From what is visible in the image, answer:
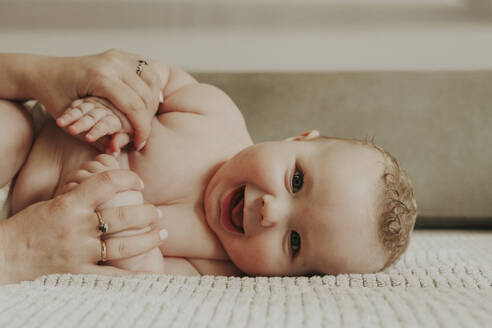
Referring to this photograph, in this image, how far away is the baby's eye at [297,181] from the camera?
882 mm

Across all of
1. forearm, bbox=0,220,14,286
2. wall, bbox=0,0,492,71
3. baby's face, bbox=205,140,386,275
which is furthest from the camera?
wall, bbox=0,0,492,71

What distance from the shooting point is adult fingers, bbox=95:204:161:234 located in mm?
735

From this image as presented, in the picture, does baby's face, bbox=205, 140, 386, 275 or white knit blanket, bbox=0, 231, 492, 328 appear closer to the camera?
white knit blanket, bbox=0, 231, 492, 328

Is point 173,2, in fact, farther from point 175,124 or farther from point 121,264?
point 121,264

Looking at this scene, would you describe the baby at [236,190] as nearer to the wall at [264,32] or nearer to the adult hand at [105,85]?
the adult hand at [105,85]

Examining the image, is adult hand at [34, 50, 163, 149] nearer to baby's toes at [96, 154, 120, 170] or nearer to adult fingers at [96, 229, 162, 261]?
baby's toes at [96, 154, 120, 170]

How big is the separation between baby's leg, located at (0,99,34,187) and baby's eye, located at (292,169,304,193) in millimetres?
543

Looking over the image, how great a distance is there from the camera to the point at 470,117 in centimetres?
146

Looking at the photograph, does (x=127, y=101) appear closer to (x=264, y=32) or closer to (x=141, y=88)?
(x=141, y=88)

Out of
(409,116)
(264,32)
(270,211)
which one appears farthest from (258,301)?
(264,32)

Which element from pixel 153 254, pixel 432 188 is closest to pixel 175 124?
pixel 153 254

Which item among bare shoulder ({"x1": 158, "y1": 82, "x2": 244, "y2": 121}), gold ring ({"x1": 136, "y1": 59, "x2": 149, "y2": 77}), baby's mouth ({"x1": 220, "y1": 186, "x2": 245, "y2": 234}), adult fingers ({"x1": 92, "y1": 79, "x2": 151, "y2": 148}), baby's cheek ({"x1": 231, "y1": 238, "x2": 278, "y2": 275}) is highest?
gold ring ({"x1": 136, "y1": 59, "x2": 149, "y2": 77})

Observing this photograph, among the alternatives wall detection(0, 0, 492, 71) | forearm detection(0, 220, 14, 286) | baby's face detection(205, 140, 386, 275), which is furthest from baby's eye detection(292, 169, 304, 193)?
wall detection(0, 0, 492, 71)

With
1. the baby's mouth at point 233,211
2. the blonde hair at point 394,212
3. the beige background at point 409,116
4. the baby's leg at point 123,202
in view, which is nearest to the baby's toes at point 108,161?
the baby's leg at point 123,202
